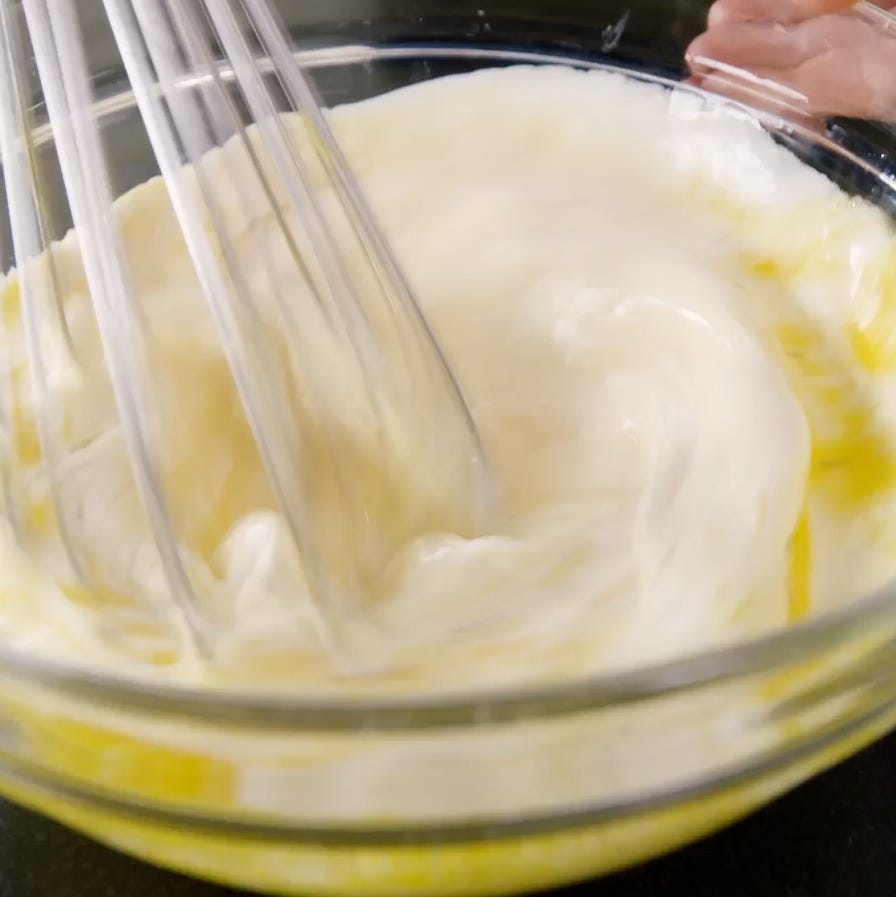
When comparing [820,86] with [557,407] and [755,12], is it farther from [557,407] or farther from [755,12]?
[557,407]

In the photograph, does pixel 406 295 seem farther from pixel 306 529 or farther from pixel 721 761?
pixel 721 761

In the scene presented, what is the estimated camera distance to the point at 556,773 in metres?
0.31

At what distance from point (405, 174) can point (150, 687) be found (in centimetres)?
51

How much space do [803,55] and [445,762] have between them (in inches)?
23.1

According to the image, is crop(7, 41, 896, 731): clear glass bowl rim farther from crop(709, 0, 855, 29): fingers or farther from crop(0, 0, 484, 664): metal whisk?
crop(709, 0, 855, 29): fingers

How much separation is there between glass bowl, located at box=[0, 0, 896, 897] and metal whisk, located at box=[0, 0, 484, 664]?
0.30ft

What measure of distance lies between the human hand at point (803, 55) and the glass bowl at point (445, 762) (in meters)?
0.45

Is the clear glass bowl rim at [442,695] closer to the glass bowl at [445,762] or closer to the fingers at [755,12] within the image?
the glass bowl at [445,762]

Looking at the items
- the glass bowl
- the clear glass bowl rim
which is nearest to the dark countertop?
the glass bowl

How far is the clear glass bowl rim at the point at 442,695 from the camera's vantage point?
27cm

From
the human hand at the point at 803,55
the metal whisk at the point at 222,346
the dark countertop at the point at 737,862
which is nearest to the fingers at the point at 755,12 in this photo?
the human hand at the point at 803,55

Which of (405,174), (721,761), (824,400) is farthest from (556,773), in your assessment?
(405,174)

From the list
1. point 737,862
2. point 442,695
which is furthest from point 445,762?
point 737,862

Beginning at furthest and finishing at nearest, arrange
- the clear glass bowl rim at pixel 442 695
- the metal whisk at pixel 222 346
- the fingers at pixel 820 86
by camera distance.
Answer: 1. the fingers at pixel 820 86
2. the metal whisk at pixel 222 346
3. the clear glass bowl rim at pixel 442 695
